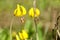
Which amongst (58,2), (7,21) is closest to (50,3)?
(58,2)

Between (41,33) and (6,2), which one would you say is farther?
(6,2)

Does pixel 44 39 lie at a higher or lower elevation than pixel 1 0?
lower

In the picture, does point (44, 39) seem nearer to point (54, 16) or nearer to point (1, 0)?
point (54, 16)

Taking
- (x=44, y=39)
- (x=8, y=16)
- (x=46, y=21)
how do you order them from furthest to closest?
(x=8, y=16), (x=46, y=21), (x=44, y=39)

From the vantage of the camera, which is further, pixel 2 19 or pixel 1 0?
pixel 1 0

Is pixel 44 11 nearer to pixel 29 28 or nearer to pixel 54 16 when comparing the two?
pixel 54 16

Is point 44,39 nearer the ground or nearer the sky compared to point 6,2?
nearer the ground

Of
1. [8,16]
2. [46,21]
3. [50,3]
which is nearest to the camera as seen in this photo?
[46,21]

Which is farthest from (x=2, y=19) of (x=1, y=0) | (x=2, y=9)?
(x=1, y=0)

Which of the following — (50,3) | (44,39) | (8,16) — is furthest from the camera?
(50,3)
